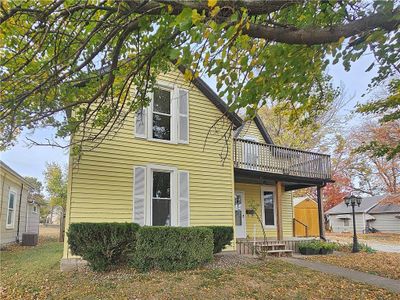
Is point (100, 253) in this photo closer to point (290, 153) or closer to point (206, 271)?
point (206, 271)

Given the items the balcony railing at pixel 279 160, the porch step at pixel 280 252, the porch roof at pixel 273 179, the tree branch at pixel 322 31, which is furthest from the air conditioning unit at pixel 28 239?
the tree branch at pixel 322 31

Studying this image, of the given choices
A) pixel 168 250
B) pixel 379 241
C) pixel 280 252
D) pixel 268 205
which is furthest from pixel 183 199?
pixel 379 241

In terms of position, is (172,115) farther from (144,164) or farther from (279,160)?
(279,160)

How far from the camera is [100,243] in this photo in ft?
26.5

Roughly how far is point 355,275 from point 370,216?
28.7m

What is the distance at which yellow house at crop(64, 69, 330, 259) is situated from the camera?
9.30 meters

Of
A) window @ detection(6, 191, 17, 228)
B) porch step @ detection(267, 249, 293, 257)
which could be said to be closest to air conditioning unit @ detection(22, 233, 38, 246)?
window @ detection(6, 191, 17, 228)

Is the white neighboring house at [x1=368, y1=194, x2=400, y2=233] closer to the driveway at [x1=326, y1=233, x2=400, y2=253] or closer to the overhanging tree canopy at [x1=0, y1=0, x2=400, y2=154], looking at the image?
the driveway at [x1=326, y1=233, x2=400, y2=253]

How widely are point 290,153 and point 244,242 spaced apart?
4.74 meters

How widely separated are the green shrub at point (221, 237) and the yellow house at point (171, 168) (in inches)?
34.3

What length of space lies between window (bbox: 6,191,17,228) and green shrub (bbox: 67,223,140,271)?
30.6ft

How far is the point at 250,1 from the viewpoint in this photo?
11.9ft

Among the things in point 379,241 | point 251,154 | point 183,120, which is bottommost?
point 379,241

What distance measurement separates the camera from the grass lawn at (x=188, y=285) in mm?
6457
